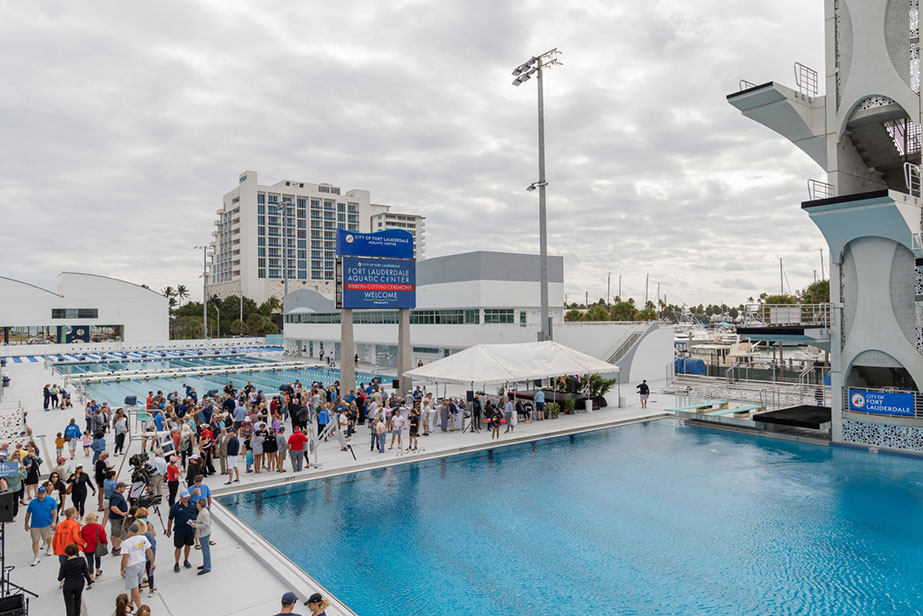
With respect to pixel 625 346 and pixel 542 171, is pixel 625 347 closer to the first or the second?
pixel 625 346

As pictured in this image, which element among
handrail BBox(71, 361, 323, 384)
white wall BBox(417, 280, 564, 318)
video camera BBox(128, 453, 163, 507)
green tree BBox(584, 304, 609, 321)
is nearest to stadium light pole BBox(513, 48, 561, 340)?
white wall BBox(417, 280, 564, 318)

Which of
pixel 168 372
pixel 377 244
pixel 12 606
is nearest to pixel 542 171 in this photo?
pixel 377 244

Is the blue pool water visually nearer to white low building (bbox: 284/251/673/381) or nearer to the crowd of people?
the crowd of people

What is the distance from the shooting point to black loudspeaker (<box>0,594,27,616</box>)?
265 inches

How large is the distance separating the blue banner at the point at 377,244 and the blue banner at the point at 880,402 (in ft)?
61.2

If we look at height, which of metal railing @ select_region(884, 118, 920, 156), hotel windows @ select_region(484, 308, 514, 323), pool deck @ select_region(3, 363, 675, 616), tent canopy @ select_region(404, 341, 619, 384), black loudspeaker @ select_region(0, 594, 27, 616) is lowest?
pool deck @ select_region(3, 363, 675, 616)

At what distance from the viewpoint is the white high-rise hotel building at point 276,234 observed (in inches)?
4791

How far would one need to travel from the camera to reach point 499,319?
36688 millimetres

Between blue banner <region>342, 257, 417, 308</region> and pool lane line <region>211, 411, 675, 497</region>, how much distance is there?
9.38m

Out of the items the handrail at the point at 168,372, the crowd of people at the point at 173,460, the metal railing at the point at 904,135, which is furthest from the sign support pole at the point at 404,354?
the handrail at the point at 168,372

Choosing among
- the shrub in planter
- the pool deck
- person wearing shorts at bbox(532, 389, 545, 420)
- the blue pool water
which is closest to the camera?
the pool deck

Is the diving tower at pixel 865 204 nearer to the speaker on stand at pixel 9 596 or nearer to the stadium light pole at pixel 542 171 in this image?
the stadium light pole at pixel 542 171

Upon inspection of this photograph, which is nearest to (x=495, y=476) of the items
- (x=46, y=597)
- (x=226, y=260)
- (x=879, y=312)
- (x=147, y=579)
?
(x=147, y=579)

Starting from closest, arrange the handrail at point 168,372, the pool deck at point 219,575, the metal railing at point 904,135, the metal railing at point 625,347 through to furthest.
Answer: the pool deck at point 219,575 → the metal railing at point 904,135 → the metal railing at point 625,347 → the handrail at point 168,372
